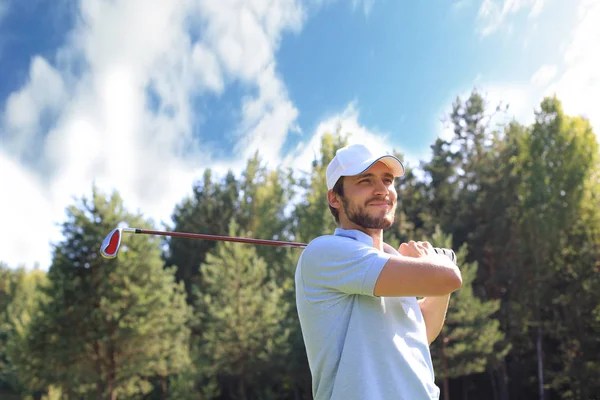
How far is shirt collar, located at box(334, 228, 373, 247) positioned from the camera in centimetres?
181

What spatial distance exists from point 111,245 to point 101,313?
1607 centimetres

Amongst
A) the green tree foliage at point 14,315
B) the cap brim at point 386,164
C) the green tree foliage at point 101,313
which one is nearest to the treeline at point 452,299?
the green tree foliage at point 101,313

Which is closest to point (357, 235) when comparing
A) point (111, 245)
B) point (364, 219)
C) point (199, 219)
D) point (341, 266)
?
point (364, 219)

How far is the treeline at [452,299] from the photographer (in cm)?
1828

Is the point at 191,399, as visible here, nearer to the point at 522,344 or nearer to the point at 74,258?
the point at 74,258

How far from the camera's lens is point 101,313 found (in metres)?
17.8

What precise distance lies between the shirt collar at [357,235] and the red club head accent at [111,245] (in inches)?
61.7

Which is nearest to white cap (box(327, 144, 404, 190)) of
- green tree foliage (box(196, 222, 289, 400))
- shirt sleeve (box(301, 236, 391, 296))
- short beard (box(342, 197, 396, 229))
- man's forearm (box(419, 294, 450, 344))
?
short beard (box(342, 197, 396, 229))

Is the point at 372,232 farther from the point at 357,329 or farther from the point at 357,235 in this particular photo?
the point at 357,329

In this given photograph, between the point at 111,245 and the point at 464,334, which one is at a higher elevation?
the point at 464,334

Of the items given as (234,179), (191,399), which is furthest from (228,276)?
(234,179)

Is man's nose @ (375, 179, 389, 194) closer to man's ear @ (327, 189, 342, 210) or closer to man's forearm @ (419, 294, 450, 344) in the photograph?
man's ear @ (327, 189, 342, 210)

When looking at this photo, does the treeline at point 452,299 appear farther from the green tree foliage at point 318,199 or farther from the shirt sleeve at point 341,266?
the shirt sleeve at point 341,266

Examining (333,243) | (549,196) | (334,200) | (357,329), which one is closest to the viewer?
(357,329)
